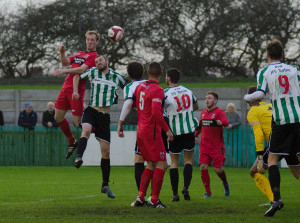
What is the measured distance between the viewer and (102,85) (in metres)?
10.1

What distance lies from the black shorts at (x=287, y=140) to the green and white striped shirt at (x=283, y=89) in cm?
8

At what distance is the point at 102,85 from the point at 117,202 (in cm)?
193

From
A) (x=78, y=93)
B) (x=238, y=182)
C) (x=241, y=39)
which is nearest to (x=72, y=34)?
(x=241, y=39)

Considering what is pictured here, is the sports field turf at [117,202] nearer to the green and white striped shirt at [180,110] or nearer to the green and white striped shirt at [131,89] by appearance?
the green and white striped shirt at [180,110]

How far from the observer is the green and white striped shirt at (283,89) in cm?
747

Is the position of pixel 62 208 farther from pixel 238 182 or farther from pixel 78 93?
pixel 238 182

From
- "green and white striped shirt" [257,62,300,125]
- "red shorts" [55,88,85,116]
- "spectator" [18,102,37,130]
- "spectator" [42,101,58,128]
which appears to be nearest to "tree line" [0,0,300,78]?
"spectator" [18,102,37,130]

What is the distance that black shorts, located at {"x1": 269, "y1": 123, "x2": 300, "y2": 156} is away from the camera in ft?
24.5

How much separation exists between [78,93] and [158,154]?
7.75ft

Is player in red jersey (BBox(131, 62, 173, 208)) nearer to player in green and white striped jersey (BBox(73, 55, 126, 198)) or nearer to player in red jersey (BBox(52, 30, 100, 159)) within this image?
player in green and white striped jersey (BBox(73, 55, 126, 198))

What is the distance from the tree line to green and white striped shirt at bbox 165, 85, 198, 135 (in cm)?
1815

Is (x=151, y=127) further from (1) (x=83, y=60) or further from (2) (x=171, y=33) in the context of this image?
(2) (x=171, y=33)

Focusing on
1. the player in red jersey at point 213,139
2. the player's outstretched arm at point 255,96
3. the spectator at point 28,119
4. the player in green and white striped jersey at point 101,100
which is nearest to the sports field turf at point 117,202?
the player in red jersey at point 213,139

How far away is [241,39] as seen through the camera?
2931cm
